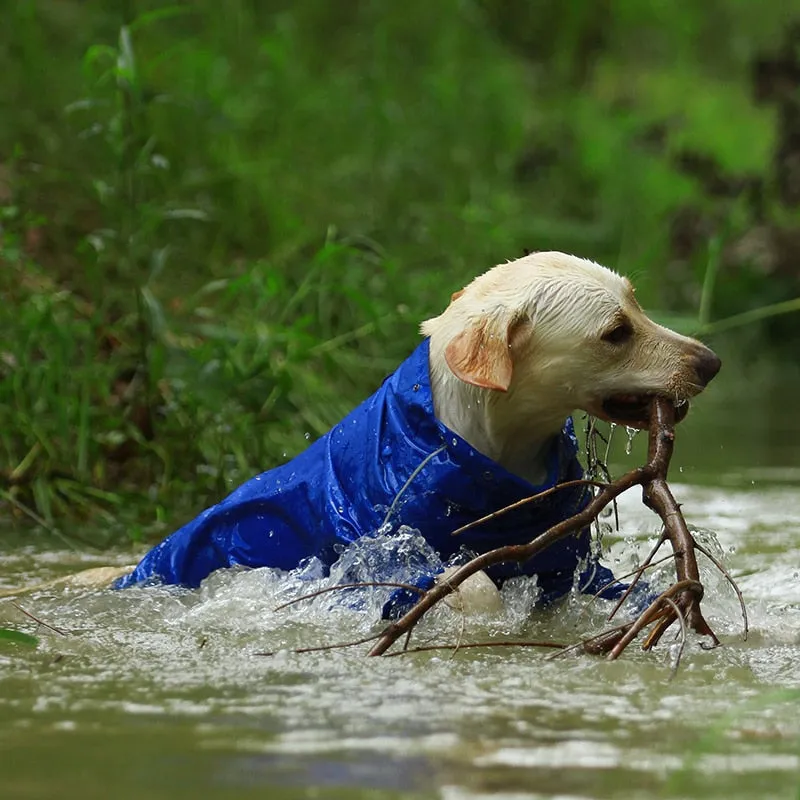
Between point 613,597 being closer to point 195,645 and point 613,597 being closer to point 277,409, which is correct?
point 195,645

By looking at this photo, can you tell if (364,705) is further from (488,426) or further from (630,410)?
(630,410)

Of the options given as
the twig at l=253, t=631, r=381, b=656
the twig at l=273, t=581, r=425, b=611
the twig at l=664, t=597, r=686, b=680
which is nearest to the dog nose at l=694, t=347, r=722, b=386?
the twig at l=664, t=597, r=686, b=680

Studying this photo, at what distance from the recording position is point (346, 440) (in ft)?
14.5

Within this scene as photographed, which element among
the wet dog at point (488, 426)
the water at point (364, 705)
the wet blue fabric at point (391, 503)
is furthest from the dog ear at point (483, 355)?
the water at point (364, 705)

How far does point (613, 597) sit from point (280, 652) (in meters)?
1.30

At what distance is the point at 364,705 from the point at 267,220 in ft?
17.4

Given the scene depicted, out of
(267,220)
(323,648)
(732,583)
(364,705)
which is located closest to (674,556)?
(732,583)

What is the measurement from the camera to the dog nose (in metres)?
4.28

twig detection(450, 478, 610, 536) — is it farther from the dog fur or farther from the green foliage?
the green foliage

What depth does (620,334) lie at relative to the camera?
14.1 ft

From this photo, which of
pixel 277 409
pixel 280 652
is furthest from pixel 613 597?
pixel 277 409

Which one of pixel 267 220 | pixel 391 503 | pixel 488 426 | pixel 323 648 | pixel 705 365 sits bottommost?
pixel 323 648

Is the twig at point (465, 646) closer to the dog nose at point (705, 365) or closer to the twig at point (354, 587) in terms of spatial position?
the twig at point (354, 587)

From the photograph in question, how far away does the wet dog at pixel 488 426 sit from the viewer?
418 cm
